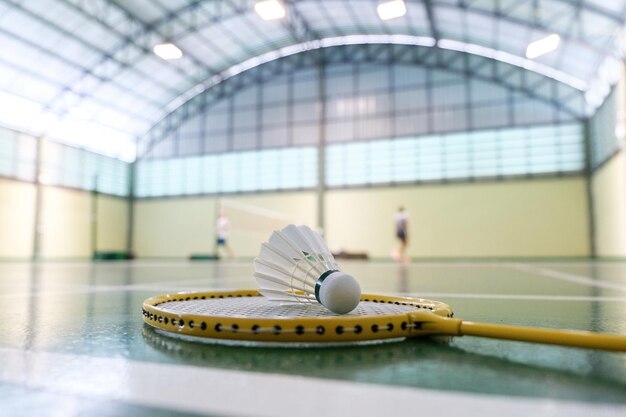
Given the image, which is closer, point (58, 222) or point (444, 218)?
point (444, 218)

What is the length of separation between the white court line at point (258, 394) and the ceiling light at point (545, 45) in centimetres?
1735

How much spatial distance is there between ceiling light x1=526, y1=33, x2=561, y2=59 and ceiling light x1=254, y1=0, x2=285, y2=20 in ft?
29.3

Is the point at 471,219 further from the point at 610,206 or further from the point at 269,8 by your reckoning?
the point at 269,8

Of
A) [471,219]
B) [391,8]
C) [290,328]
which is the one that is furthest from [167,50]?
[290,328]

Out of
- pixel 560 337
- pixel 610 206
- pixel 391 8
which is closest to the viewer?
pixel 560 337

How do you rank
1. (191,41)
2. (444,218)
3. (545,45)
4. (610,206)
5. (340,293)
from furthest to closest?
(444,218), (191,41), (610,206), (545,45), (340,293)

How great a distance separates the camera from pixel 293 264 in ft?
5.87

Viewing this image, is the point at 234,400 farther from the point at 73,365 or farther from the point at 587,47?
the point at 587,47

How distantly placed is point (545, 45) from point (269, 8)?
375 inches

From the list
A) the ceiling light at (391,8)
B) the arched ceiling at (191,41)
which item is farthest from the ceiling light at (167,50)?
the ceiling light at (391,8)

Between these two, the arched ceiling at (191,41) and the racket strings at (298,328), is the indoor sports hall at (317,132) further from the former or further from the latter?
the racket strings at (298,328)

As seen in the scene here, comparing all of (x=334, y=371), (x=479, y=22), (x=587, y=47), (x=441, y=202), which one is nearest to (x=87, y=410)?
(x=334, y=371)

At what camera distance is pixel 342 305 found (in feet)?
4.96

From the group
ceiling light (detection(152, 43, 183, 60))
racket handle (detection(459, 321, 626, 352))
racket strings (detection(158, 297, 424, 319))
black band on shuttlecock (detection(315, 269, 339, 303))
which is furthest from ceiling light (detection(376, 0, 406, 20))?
racket handle (detection(459, 321, 626, 352))
